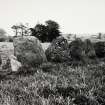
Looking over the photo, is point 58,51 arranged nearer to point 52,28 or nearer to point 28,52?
point 28,52

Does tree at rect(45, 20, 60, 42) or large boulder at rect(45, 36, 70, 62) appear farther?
tree at rect(45, 20, 60, 42)

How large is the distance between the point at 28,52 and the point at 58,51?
1564 mm

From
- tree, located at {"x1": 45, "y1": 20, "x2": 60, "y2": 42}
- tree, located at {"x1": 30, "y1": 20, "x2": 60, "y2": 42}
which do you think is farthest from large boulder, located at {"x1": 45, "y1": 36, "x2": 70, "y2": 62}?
tree, located at {"x1": 45, "y1": 20, "x2": 60, "y2": 42}

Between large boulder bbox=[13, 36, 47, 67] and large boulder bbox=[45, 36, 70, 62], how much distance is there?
0.69 m

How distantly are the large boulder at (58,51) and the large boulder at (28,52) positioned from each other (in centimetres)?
69

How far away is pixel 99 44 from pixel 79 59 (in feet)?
10.7

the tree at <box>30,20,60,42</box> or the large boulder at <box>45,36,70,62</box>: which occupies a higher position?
the tree at <box>30,20,60,42</box>

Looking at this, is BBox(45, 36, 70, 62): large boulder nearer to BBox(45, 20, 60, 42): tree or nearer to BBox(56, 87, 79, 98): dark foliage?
BBox(56, 87, 79, 98): dark foliage

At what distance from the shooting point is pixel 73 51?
9.63 metres

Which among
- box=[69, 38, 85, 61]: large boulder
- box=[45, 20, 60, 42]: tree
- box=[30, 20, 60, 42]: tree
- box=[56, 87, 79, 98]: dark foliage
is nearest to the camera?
box=[56, 87, 79, 98]: dark foliage

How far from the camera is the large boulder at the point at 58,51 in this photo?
9.06m

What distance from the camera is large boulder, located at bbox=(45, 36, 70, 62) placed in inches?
357

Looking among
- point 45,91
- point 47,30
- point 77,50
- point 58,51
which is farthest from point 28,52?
point 47,30

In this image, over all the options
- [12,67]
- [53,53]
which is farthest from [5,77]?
[53,53]
